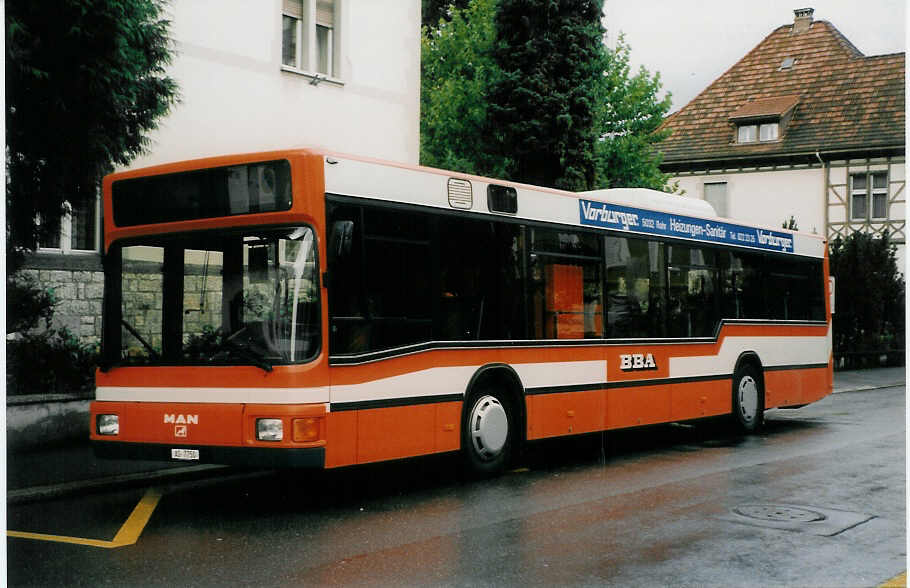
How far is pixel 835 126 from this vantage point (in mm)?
21688

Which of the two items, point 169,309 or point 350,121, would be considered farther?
point 350,121

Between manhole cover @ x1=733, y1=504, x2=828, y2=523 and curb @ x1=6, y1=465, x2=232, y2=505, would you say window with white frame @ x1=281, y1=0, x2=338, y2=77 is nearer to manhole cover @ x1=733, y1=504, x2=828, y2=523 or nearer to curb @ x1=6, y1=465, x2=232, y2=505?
curb @ x1=6, y1=465, x2=232, y2=505

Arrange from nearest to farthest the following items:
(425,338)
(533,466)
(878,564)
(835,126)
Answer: (878,564)
(425,338)
(533,466)
(835,126)

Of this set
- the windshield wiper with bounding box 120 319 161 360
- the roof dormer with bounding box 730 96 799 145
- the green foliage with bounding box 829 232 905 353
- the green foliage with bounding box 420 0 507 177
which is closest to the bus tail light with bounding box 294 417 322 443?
the windshield wiper with bounding box 120 319 161 360

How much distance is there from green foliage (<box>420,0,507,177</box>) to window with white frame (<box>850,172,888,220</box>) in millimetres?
8267

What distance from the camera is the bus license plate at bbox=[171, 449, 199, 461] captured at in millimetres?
8586

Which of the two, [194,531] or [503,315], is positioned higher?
[503,315]

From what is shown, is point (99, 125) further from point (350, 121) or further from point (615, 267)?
point (350, 121)

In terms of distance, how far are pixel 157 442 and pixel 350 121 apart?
11.6 metres

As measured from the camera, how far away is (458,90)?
31.2 metres

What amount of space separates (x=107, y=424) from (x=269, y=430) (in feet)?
5.36

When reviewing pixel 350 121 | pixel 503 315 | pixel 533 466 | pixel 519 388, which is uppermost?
pixel 350 121

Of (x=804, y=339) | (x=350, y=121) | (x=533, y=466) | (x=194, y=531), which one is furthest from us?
(x=350, y=121)

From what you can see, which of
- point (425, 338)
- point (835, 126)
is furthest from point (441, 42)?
point (425, 338)
